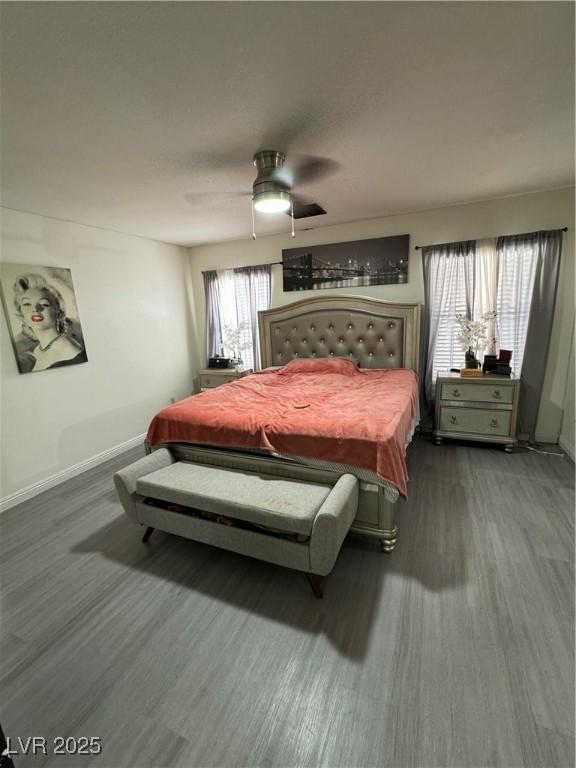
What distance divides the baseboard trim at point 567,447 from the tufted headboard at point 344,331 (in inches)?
62.7

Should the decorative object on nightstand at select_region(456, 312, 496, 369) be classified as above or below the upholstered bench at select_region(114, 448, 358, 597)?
above

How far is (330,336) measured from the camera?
13.2ft

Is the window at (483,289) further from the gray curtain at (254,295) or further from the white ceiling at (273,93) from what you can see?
the gray curtain at (254,295)

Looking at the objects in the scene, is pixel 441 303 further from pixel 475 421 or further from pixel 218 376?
pixel 218 376

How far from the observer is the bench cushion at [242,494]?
1.73 m

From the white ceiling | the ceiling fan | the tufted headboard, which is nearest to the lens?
the white ceiling

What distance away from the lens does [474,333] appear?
340cm

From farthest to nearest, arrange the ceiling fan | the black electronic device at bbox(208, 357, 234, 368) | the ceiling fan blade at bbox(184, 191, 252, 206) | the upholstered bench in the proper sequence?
the black electronic device at bbox(208, 357, 234, 368) < the ceiling fan blade at bbox(184, 191, 252, 206) < the ceiling fan < the upholstered bench

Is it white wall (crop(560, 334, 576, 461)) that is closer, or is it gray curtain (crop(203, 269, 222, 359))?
white wall (crop(560, 334, 576, 461))

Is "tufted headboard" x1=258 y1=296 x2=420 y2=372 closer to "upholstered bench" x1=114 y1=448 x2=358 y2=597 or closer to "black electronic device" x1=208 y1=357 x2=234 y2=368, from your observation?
"black electronic device" x1=208 y1=357 x2=234 y2=368

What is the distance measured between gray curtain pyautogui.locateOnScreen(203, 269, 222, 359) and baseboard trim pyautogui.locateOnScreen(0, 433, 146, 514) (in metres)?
1.56

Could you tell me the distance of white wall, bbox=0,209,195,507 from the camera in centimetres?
283

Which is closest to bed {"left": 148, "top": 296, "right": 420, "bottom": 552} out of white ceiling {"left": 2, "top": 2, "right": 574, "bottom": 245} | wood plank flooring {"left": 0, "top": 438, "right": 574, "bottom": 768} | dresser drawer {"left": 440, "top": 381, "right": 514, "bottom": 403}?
dresser drawer {"left": 440, "top": 381, "right": 514, "bottom": 403}

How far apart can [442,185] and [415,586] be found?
3.03 m
